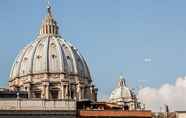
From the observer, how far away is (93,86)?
109 meters

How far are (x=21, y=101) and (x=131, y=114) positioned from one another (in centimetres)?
1221

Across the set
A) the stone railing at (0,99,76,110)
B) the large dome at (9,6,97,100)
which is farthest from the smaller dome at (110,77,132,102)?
the stone railing at (0,99,76,110)

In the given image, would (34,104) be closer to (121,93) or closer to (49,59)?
(49,59)

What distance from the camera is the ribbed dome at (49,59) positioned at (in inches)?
4198

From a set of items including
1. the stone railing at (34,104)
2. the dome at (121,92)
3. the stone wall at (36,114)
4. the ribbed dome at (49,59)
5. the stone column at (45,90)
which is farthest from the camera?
the dome at (121,92)

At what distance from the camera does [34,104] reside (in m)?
63.1

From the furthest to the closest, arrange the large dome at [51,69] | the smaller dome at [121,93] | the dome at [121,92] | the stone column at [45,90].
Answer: the dome at [121,92]
the smaller dome at [121,93]
the large dome at [51,69]
the stone column at [45,90]

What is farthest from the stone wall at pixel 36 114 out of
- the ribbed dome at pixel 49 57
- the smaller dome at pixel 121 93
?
the smaller dome at pixel 121 93

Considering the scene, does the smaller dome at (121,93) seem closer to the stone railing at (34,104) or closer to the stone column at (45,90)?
the stone column at (45,90)

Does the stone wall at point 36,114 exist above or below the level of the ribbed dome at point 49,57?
below

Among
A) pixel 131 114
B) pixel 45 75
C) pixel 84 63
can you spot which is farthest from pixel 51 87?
pixel 131 114

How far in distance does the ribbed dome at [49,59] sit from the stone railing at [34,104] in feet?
137

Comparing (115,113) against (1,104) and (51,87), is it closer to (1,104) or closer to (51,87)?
(1,104)

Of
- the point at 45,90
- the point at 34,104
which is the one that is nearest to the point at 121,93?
the point at 45,90
